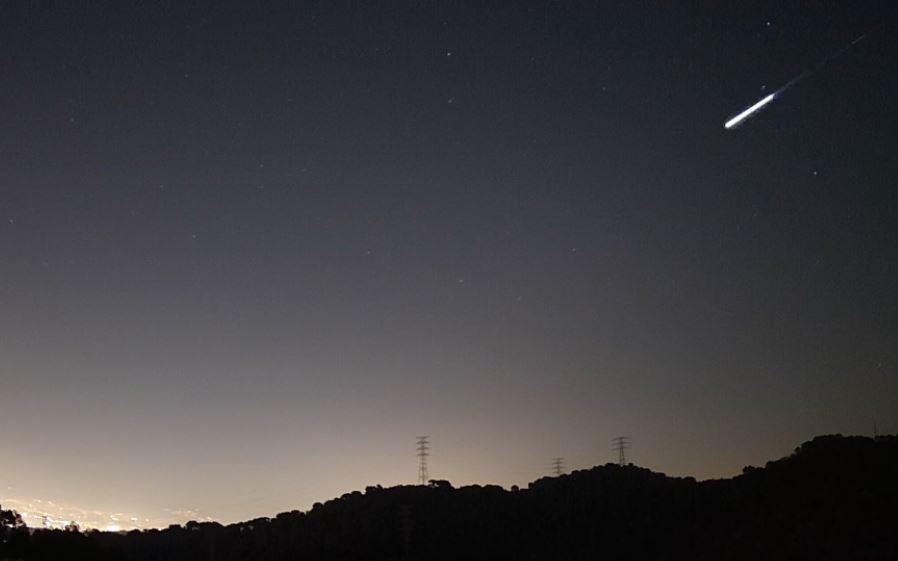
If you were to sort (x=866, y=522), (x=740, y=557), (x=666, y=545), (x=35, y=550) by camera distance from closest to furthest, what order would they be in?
(x=35, y=550), (x=866, y=522), (x=740, y=557), (x=666, y=545)

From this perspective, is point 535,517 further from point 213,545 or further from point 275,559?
point 213,545

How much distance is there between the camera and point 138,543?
109 meters

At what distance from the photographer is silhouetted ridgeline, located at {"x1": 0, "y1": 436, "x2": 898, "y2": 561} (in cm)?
7350

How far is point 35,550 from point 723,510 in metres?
68.6

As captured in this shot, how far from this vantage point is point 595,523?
9688 cm

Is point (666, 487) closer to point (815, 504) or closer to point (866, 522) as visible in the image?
point (815, 504)

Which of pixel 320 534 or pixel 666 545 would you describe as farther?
pixel 320 534

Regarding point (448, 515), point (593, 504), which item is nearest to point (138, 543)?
point (448, 515)

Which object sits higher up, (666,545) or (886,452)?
(886,452)

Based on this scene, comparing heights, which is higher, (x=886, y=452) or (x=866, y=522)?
(x=886, y=452)

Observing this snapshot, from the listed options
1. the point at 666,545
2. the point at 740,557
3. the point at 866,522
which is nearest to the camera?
the point at 866,522

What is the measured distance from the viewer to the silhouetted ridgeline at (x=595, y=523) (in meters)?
73.5

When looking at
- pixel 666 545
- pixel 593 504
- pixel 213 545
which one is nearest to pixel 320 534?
pixel 213 545

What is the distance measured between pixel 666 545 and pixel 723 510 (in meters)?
9.59
